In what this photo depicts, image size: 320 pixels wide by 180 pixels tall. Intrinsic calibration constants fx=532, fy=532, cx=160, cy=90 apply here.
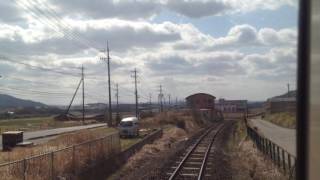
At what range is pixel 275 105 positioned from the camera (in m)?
117

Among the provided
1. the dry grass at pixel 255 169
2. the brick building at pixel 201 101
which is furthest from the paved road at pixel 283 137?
the brick building at pixel 201 101

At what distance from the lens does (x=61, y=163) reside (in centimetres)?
1784

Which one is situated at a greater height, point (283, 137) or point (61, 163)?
point (61, 163)

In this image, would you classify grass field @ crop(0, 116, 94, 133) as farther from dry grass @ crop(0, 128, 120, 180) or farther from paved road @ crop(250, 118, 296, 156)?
dry grass @ crop(0, 128, 120, 180)

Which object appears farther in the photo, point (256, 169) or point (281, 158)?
point (256, 169)

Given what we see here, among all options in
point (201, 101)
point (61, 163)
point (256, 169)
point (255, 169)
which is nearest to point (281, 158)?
point (256, 169)

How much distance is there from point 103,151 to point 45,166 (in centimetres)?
776

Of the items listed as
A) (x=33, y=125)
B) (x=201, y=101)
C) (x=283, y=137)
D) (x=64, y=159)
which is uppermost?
(x=201, y=101)

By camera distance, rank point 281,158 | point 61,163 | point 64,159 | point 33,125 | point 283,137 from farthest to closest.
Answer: point 33,125 → point 283,137 → point 281,158 → point 64,159 → point 61,163

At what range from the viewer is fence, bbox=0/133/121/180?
46.5ft

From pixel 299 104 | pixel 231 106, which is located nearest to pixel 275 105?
pixel 231 106

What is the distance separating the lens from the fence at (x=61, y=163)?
14.2 meters

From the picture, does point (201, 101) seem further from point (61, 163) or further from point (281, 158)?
point (61, 163)

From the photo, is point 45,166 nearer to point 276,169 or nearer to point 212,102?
point 276,169
